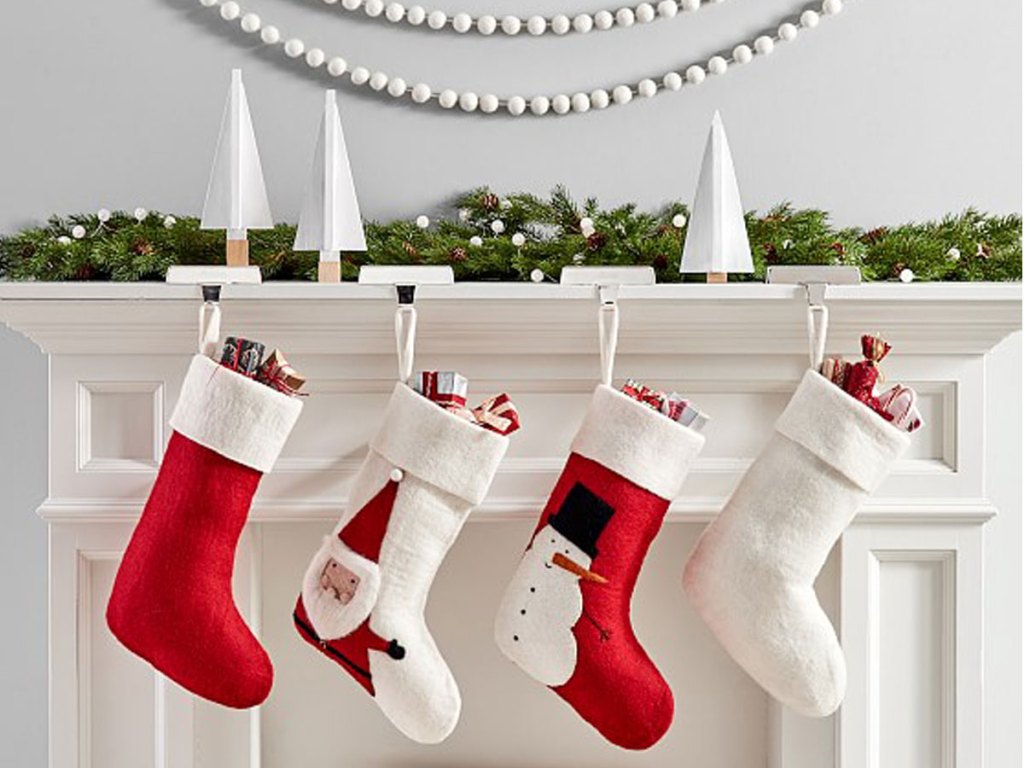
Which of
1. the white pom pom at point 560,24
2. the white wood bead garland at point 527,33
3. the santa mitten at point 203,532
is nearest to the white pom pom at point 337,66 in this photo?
the white wood bead garland at point 527,33

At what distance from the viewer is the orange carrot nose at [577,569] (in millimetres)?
1278

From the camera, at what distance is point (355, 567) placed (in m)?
1.27

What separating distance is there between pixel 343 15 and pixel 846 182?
2.30 ft

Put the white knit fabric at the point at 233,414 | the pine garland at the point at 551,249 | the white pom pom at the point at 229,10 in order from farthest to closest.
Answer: the white pom pom at the point at 229,10
the pine garland at the point at 551,249
the white knit fabric at the point at 233,414

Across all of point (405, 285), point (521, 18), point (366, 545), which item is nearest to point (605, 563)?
point (366, 545)

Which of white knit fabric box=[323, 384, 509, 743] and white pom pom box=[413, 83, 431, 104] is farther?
white pom pom box=[413, 83, 431, 104]

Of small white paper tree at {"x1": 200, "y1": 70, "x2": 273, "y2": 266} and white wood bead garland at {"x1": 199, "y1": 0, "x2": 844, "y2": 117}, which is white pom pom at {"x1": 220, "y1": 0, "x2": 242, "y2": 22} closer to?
white wood bead garland at {"x1": 199, "y1": 0, "x2": 844, "y2": 117}

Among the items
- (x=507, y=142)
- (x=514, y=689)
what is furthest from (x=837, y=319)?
(x=514, y=689)

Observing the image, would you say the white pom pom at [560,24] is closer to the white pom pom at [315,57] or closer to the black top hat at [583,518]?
the white pom pom at [315,57]

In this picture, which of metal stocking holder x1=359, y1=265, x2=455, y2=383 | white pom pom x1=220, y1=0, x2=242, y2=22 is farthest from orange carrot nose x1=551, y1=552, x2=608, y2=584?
white pom pom x1=220, y1=0, x2=242, y2=22

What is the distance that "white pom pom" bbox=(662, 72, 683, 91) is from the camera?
1.60m

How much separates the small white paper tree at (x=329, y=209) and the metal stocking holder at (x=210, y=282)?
65 mm

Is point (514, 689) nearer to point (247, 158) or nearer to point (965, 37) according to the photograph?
point (247, 158)

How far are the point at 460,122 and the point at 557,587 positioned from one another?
65cm
